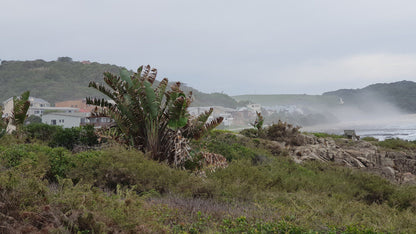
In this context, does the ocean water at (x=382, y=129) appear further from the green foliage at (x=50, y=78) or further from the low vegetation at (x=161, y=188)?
the green foliage at (x=50, y=78)

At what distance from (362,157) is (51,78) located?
75724 mm

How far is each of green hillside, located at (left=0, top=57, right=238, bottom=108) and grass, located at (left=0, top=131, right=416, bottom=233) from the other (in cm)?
6067

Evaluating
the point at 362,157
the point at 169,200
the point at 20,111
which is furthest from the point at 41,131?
the point at 362,157

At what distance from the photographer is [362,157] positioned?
672 inches

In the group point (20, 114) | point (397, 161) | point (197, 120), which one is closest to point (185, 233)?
point (197, 120)

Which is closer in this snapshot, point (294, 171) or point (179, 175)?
point (179, 175)

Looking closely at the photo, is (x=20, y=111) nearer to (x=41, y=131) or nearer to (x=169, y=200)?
(x=41, y=131)

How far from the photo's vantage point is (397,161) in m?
18.0

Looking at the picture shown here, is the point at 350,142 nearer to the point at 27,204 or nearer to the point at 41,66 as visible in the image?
the point at 27,204

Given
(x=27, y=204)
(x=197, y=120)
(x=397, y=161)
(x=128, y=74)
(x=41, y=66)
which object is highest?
(x=41, y=66)

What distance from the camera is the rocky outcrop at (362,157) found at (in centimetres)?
1515

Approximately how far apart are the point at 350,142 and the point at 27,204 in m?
19.9

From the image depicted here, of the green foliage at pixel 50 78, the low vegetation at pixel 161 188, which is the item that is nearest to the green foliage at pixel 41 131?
the low vegetation at pixel 161 188

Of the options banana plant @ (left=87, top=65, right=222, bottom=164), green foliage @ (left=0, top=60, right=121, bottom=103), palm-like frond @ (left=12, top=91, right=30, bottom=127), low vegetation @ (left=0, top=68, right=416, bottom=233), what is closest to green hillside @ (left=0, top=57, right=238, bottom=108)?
green foliage @ (left=0, top=60, right=121, bottom=103)
